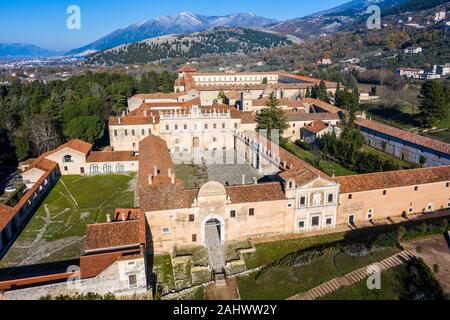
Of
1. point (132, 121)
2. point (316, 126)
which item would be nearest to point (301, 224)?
point (316, 126)

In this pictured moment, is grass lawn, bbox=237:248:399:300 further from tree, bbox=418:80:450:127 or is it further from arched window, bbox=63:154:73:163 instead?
tree, bbox=418:80:450:127

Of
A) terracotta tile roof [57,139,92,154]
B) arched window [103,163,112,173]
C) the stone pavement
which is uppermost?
terracotta tile roof [57,139,92,154]

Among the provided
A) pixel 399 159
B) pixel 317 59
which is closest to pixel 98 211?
pixel 399 159

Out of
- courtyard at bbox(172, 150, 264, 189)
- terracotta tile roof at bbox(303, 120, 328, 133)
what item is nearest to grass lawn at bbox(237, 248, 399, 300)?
courtyard at bbox(172, 150, 264, 189)

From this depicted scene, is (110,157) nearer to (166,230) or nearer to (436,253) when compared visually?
(166,230)

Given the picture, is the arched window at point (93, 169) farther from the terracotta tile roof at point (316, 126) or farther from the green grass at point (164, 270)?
the terracotta tile roof at point (316, 126)

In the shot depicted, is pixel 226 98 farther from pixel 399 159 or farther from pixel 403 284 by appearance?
pixel 403 284
